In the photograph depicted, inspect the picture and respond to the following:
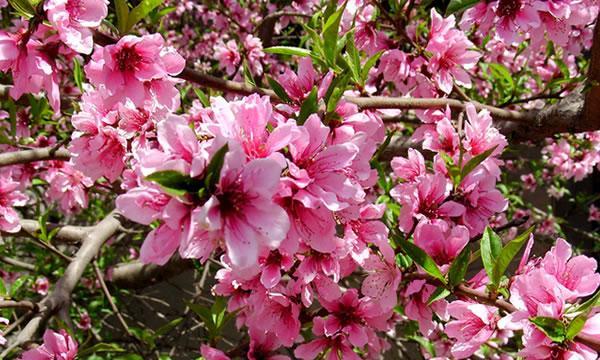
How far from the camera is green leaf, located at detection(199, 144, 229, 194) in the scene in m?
0.63

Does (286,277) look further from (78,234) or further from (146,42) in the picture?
(78,234)

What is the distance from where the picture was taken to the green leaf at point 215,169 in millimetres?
634

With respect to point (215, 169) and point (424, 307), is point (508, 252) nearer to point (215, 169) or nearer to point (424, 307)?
point (424, 307)

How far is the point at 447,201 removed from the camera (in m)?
1.12

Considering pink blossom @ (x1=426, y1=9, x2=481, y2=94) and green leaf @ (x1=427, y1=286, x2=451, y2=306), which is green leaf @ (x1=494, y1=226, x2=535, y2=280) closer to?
green leaf @ (x1=427, y1=286, x2=451, y2=306)

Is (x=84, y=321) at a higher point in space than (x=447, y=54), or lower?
lower

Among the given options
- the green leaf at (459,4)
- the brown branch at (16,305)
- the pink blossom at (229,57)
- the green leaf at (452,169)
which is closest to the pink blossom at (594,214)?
the pink blossom at (229,57)

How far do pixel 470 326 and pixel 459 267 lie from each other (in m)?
0.13

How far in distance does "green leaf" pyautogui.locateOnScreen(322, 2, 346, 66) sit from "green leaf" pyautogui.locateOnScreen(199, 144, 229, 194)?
51 cm

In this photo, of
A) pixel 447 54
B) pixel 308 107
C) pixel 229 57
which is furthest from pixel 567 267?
pixel 229 57

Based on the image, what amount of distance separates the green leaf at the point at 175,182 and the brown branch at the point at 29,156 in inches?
44.3

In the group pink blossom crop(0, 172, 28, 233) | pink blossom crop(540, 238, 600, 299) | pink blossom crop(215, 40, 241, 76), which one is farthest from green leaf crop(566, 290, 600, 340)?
pink blossom crop(215, 40, 241, 76)

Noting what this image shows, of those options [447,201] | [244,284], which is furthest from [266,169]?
[447,201]

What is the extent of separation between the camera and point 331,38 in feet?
3.49
